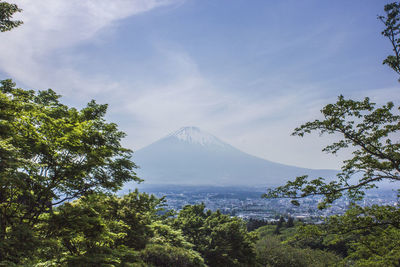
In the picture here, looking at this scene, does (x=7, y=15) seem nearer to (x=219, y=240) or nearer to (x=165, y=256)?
(x=165, y=256)

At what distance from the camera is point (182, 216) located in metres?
21.8

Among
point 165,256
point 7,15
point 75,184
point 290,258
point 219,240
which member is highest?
point 7,15

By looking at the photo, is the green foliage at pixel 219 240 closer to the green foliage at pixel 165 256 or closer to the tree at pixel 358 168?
the green foliage at pixel 165 256

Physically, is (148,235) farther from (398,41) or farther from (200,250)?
(398,41)

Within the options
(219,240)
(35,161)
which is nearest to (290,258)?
(219,240)

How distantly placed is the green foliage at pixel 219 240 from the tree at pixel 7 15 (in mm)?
17470

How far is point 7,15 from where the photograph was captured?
21.3 ft

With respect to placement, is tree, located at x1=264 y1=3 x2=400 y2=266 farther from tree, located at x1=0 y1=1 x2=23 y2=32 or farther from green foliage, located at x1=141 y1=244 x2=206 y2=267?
tree, located at x1=0 y1=1 x2=23 y2=32

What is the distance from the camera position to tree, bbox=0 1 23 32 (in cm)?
634

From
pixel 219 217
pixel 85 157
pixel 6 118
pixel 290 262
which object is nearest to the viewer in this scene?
pixel 6 118

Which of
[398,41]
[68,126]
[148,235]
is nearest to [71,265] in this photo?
[68,126]

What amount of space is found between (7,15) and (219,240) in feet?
A: 61.2

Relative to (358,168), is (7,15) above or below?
above

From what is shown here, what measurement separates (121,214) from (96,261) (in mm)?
4188
